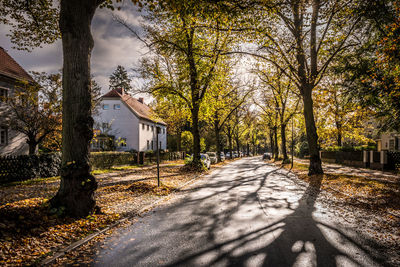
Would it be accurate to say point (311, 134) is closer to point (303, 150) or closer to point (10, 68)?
point (10, 68)

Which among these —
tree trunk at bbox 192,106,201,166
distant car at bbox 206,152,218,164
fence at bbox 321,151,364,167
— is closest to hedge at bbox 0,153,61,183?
tree trunk at bbox 192,106,201,166

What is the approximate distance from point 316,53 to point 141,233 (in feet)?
46.8

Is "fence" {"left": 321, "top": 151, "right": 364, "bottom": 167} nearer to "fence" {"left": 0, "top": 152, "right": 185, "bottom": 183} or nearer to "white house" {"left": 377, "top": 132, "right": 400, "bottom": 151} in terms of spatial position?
"white house" {"left": 377, "top": 132, "right": 400, "bottom": 151}

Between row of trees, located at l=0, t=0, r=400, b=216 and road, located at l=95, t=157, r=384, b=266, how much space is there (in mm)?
2195

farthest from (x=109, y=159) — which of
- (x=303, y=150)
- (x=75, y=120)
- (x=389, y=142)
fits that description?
(x=303, y=150)

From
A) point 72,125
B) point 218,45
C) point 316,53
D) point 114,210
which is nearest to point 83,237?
point 114,210

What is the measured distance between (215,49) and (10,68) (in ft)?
56.2

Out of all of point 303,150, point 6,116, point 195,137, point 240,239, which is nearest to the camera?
point 240,239

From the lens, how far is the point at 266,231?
5117mm

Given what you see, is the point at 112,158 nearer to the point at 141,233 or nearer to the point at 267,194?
the point at 267,194

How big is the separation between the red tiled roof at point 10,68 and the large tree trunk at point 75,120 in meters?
16.7

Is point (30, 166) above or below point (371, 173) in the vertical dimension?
above

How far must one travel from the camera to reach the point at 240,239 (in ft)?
15.3

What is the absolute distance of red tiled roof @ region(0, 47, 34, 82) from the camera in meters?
19.1
